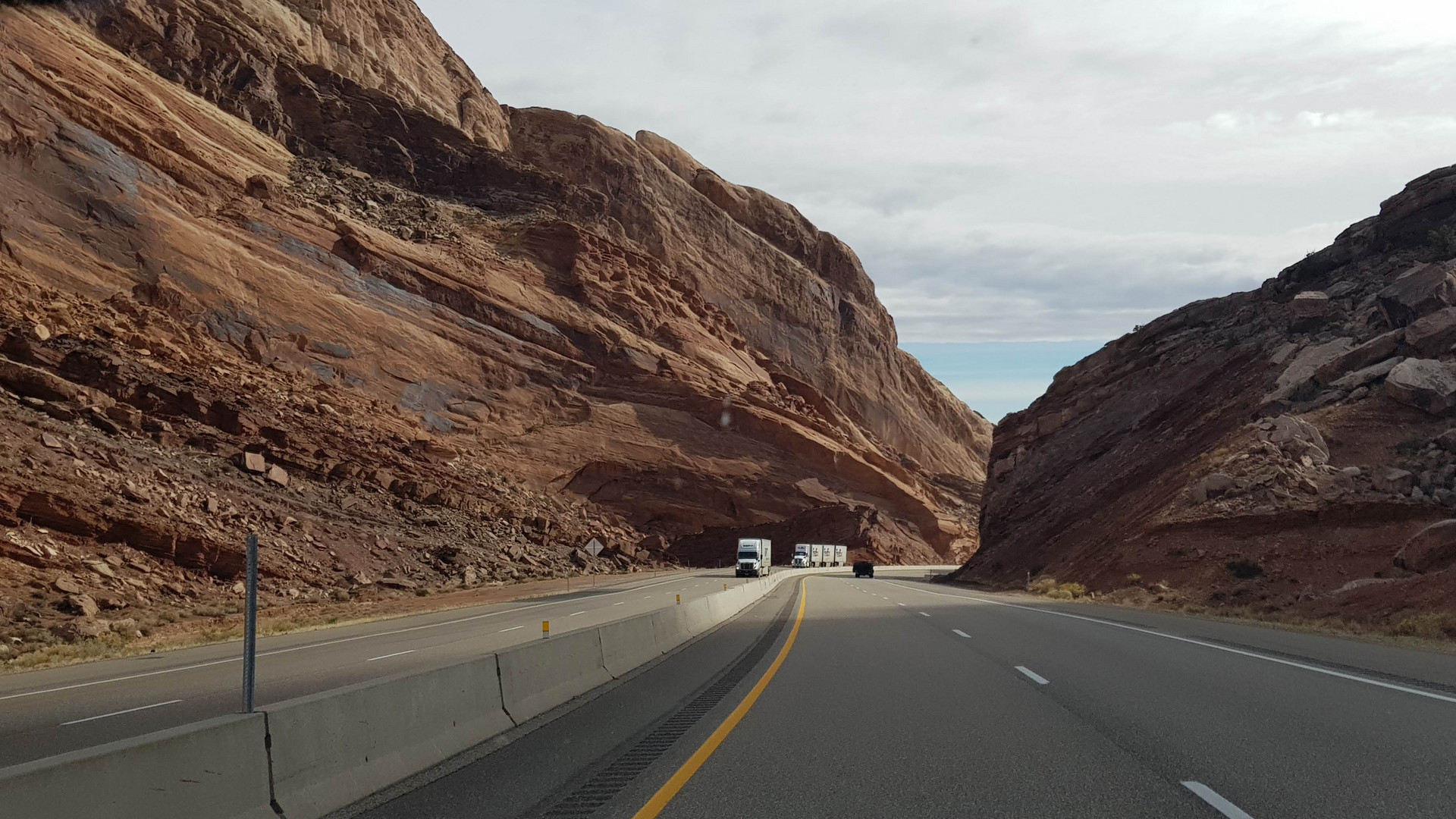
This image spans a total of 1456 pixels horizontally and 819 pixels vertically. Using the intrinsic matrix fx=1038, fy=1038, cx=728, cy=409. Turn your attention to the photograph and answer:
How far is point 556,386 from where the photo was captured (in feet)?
226

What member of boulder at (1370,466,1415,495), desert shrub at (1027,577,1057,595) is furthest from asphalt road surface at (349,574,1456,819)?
desert shrub at (1027,577,1057,595)

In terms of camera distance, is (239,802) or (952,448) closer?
(239,802)

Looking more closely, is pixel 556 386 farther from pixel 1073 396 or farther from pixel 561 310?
pixel 1073 396

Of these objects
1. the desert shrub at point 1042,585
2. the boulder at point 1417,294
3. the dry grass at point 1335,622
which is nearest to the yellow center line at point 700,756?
the dry grass at point 1335,622

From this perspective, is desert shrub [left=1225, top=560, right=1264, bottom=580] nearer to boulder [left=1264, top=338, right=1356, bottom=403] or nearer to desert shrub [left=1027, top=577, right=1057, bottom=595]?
desert shrub [left=1027, top=577, right=1057, bottom=595]

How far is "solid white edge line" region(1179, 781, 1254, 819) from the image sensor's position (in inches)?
222

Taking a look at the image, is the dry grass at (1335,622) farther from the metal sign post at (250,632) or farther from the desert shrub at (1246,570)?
the metal sign post at (250,632)

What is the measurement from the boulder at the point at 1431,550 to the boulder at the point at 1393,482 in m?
6.07

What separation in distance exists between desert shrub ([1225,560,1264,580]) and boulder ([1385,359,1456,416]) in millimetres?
8868

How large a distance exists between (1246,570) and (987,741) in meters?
25.8

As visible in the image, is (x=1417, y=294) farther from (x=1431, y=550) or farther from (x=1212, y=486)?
(x=1431, y=550)

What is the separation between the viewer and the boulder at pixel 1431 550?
76.3ft

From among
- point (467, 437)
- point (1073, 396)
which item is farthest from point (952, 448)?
point (467, 437)

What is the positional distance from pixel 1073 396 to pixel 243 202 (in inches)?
1952
